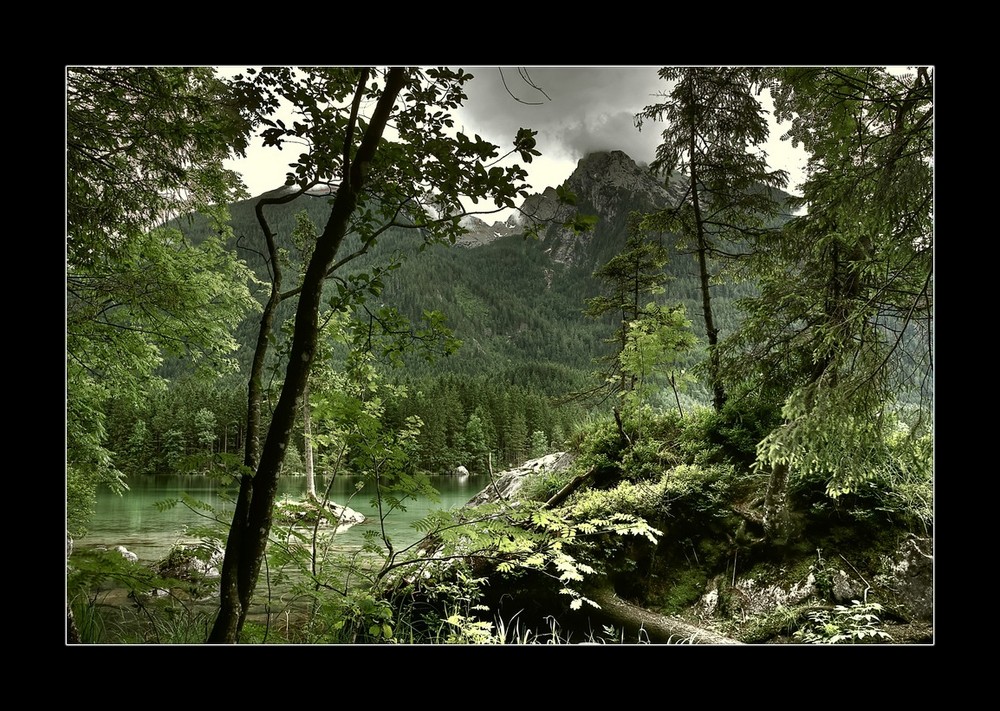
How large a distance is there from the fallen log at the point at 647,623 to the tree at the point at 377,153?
166 centimetres

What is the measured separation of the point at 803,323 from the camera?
2334mm

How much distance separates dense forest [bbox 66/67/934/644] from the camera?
5.66 ft

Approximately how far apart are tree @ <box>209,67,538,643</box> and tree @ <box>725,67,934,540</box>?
152 centimetres

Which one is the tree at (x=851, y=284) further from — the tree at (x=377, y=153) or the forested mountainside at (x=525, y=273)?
the tree at (x=377, y=153)

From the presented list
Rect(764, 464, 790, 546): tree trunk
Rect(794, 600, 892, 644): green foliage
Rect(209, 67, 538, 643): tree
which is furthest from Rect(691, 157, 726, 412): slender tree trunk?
Rect(209, 67, 538, 643): tree

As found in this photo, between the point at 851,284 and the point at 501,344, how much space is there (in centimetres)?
189

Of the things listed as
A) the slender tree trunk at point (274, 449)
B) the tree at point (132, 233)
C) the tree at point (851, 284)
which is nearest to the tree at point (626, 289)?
the tree at point (851, 284)

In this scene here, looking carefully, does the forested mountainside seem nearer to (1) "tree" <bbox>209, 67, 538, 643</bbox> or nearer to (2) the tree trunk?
(1) "tree" <bbox>209, 67, 538, 643</bbox>

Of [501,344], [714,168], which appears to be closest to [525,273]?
[501,344]

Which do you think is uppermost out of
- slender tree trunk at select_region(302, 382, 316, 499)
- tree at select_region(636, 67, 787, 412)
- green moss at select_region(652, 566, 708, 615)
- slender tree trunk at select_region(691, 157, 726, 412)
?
tree at select_region(636, 67, 787, 412)

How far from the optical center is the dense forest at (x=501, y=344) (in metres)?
1.73

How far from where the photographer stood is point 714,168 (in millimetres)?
2484
